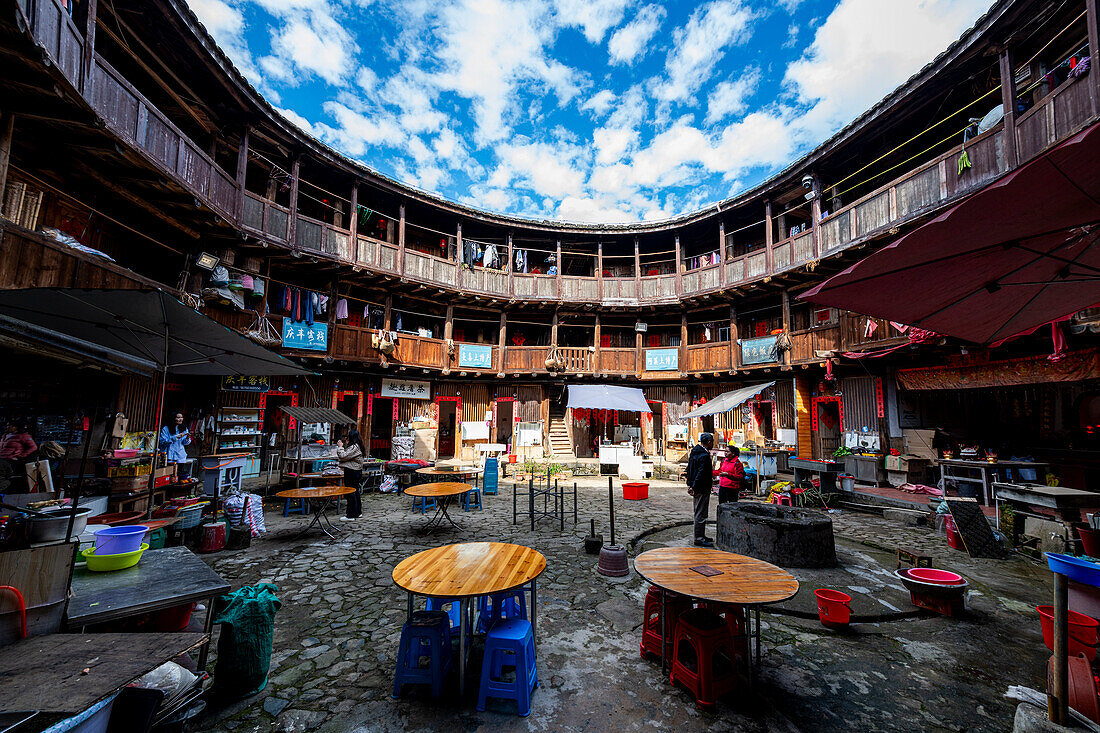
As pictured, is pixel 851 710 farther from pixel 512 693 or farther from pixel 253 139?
pixel 253 139

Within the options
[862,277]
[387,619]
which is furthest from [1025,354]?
[387,619]

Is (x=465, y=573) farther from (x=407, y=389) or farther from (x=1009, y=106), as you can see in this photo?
(x=407, y=389)

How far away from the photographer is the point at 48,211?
8164 millimetres

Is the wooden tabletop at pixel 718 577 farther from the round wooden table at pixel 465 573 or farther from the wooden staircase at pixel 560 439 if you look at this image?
the wooden staircase at pixel 560 439

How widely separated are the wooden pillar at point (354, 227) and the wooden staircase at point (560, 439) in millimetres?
11387

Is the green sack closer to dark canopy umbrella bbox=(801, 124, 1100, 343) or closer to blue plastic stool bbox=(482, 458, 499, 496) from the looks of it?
dark canopy umbrella bbox=(801, 124, 1100, 343)

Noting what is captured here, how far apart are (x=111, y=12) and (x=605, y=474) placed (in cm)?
1862

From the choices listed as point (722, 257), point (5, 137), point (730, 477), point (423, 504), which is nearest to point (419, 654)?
point (730, 477)

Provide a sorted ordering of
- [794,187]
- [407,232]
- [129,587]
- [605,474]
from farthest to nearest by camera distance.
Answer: [407,232] → [605,474] → [794,187] → [129,587]

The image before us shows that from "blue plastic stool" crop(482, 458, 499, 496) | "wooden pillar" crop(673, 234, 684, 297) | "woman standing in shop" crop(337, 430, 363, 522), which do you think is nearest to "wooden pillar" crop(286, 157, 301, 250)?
"woman standing in shop" crop(337, 430, 363, 522)

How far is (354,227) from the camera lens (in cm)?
1546

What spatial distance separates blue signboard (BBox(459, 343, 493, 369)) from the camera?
18266mm

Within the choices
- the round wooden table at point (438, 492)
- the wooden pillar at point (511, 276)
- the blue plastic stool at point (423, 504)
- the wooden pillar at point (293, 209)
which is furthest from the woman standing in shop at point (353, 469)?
the wooden pillar at point (511, 276)

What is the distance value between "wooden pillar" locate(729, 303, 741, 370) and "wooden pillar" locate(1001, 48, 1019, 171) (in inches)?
361
